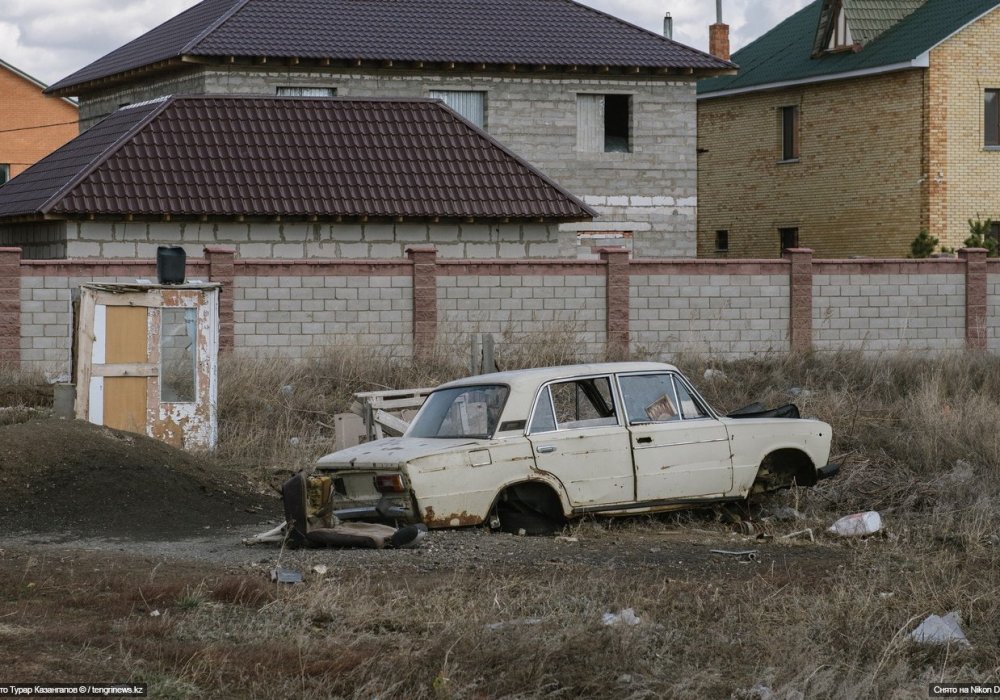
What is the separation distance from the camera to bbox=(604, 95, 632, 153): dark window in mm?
30469

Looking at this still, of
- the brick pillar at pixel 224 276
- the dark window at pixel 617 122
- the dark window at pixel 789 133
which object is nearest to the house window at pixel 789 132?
the dark window at pixel 789 133

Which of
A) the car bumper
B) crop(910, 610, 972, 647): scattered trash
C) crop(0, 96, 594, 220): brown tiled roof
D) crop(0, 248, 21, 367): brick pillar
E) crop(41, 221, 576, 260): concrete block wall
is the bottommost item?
crop(910, 610, 972, 647): scattered trash

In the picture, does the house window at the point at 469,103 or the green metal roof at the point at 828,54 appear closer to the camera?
the house window at the point at 469,103

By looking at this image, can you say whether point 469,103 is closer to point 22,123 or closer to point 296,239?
point 296,239

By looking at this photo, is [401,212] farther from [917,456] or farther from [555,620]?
[555,620]

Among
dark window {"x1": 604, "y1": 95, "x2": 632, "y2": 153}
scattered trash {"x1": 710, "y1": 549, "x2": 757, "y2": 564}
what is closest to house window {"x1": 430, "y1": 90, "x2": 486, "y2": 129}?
dark window {"x1": 604, "y1": 95, "x2": 632, "y2": 153}

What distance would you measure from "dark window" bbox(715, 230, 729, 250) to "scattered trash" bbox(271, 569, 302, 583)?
101 ft

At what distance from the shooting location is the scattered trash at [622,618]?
7.28m

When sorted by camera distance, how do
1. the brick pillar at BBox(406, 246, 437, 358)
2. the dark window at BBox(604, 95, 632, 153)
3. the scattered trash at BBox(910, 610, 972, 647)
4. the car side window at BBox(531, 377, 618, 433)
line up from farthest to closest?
A: the dark window at BBox(604, 95, 632, 153), the brick pillar at BBox(406, 246, 437, 358), the car side window at BBox(531, 377, 618, 433), the scattered trash at BBox(910, 610, 972, 647)

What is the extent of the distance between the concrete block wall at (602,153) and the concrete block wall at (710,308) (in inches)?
297

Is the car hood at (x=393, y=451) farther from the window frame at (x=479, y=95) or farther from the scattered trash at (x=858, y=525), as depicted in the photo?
the window frame at (x=479, y=95)

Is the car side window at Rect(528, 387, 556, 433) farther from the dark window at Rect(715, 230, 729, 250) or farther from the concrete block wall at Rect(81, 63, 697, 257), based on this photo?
the dark window at Rect(715, 230, 729, 250)

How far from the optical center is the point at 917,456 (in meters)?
14.0

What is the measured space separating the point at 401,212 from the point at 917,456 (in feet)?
35.4
